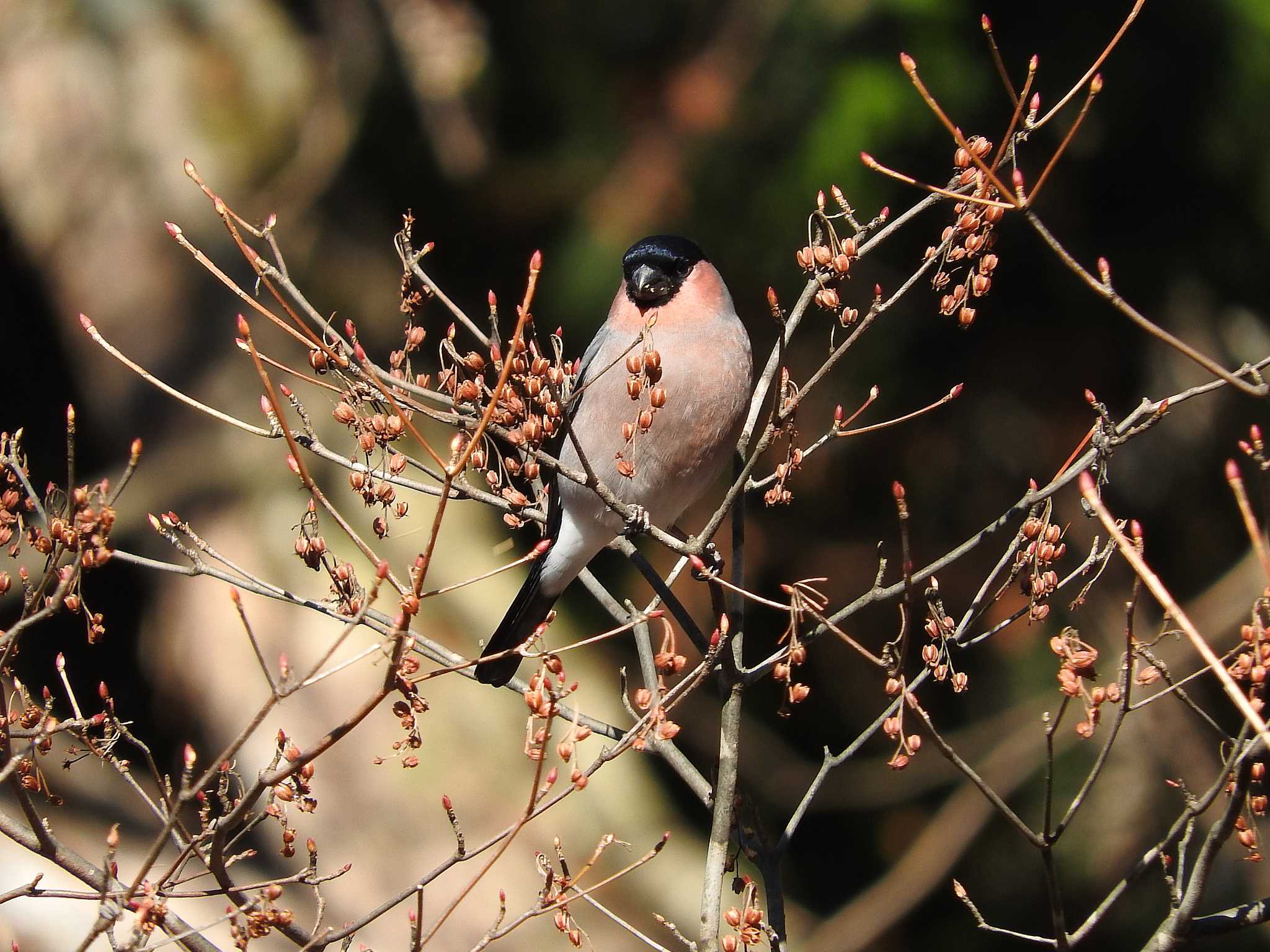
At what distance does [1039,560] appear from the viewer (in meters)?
1.66

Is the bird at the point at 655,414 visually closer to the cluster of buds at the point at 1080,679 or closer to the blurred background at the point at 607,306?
the cluster of buds at the point at 1080,679

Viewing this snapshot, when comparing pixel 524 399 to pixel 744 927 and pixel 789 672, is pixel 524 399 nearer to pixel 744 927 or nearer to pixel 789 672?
pixel 789 672

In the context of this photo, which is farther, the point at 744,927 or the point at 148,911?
the point at 744,927

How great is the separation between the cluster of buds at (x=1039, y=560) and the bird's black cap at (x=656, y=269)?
1203 millimetres

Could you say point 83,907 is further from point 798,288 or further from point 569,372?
point 798,288

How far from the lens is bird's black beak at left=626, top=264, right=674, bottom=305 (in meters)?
2.71

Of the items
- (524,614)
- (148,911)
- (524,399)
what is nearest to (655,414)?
(524,614)

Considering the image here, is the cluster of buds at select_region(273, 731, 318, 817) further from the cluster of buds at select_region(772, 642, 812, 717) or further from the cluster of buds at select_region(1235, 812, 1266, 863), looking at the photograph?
the cluster of buds at select_region(1235, 812, 1266, 863)

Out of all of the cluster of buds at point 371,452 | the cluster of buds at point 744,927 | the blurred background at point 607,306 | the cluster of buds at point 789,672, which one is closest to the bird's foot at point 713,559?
the cluster of buds at point 789,672

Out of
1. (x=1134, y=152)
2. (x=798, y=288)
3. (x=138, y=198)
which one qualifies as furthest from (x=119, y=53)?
(x=1134, y=152)

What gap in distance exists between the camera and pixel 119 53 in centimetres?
535

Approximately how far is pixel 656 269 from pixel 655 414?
0.34 metres

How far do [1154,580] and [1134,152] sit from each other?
3.54 m

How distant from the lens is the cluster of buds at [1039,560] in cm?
164
